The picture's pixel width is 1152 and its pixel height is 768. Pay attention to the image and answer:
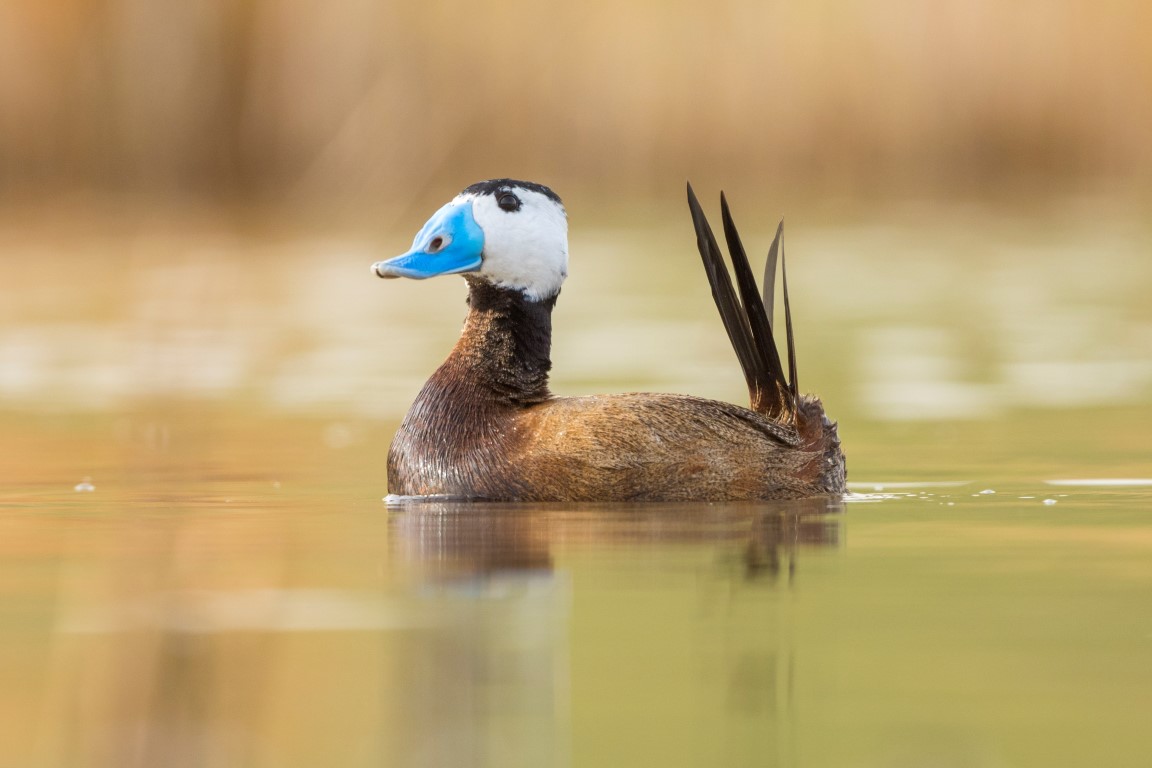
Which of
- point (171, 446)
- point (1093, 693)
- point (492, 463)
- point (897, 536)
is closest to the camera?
point (1093, 693)

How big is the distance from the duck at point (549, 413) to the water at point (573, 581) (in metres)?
0.14

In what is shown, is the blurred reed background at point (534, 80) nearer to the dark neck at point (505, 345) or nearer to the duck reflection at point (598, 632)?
the dark neck at point (505, 345)

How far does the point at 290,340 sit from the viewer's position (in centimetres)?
1159

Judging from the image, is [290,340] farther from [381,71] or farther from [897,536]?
[897,536]

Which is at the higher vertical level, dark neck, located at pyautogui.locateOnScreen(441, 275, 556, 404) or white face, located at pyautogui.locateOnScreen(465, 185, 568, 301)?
white face, located at pyautogui.locateOnScreen(465, 185, 568, 301)

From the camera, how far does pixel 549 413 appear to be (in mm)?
6512

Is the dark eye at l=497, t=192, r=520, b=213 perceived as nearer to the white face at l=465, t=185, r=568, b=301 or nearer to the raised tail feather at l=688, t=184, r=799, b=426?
the white face at l=465, t=185, r=568, b=301

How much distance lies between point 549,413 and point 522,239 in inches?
24.5

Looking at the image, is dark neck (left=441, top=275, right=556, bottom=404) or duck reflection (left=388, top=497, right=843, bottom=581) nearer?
duck reflection (left=388, top=497, right=843, bottom=581)

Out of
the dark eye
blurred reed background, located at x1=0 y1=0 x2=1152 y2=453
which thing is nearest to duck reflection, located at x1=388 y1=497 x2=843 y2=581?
the dark eye

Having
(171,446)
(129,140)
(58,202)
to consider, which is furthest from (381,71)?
(171,446)

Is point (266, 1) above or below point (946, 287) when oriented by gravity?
above

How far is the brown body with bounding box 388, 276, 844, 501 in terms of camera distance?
6312 mm

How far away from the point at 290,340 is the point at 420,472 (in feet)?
17.0
